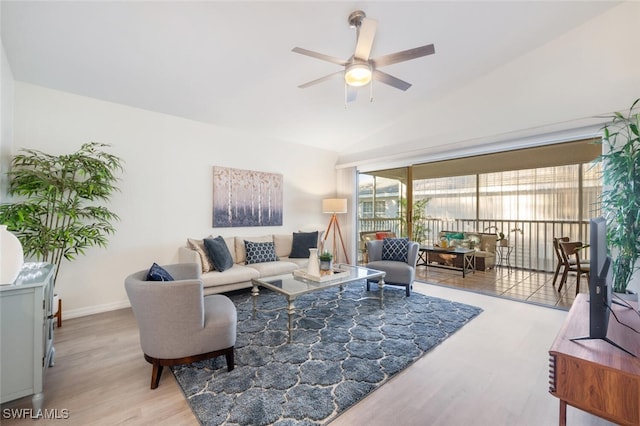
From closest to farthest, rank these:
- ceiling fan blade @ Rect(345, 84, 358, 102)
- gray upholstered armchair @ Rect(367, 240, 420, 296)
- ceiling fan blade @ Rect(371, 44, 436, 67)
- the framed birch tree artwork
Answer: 1. ceiling fan blade @ Rect(371, 44, 436, 67)
2. ceiling fan blade @ Rect(345, 84, 358, 102)
3. gray upholstered armchair @ Rect(367, 240, 420, 296)
4. the framed birch tree artwork

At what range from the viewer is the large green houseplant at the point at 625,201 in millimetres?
2562

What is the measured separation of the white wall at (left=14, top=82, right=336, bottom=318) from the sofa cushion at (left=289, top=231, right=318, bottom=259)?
628 millimetres

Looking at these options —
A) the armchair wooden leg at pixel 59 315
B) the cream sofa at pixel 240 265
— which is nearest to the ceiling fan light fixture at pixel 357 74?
the cream sofa at pixel 240 265

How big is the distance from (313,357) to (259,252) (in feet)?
7.35

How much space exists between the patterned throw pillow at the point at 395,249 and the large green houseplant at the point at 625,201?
87.0 inches

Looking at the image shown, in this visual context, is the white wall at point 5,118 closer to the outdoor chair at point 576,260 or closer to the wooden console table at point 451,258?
the wooden console table at point 451,258

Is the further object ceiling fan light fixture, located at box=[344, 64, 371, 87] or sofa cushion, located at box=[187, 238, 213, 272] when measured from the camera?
sofa cushion, located at box=[187, 238, 213, 272]

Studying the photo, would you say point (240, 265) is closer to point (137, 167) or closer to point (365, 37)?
point (137, 167)

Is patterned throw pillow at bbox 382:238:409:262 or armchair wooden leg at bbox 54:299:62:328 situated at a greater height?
patterned throw pillow at bbox 382:238:409:262

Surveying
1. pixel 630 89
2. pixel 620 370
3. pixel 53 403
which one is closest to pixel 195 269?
pixel 53 403

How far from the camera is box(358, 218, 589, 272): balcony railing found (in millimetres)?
5840

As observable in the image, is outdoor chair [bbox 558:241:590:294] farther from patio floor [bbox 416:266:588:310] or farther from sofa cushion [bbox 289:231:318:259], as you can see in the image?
sofa cushion [bbox 289:231:318:259]

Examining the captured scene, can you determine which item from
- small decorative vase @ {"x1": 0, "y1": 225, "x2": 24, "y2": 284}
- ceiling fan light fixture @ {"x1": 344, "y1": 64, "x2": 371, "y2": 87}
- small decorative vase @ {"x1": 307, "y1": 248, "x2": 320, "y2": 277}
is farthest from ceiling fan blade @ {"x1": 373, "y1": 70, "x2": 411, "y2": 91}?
small decorative vase @ {"x1": 0, "y1": 225, "x2": 24, "y2": 284}

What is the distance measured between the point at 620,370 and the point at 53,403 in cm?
316
